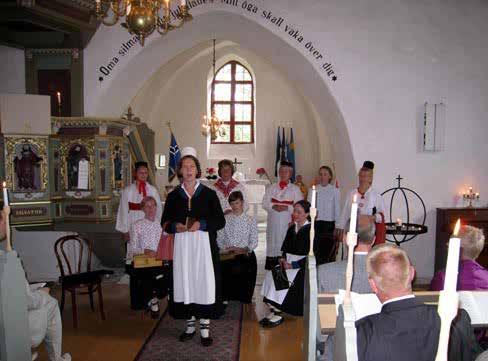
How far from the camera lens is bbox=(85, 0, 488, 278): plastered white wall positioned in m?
7.06

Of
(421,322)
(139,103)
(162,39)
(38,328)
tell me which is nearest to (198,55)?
(139,103)

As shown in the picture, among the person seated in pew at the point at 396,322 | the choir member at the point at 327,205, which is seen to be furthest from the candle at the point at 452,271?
the choir member at the point at 327,205

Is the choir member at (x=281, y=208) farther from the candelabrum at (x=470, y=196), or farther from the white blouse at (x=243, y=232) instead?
the candelabrum at (x=470, y=196)

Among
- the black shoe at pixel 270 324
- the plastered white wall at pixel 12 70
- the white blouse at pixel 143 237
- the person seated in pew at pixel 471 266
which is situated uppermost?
the plastered white wall at pixel 12 70

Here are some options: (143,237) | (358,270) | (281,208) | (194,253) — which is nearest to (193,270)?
(194,253)

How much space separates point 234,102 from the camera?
1653 centimetres

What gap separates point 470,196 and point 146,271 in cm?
525

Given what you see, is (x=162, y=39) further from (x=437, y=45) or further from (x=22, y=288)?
(x=22, y=288)

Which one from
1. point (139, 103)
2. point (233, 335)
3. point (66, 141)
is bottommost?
point (233, 335)

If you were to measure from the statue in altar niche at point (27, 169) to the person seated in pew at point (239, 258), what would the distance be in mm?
2921

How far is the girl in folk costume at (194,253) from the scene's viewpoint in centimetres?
448

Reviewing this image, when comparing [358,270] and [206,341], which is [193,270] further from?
[358,270]

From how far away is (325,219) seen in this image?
22.8ft

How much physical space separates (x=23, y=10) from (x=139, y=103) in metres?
Answer: 7.05
